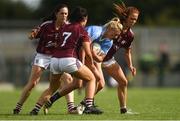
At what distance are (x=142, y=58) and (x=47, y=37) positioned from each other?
26.7 m

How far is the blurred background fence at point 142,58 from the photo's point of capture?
39.2 metres

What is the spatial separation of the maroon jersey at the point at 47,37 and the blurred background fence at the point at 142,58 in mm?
18439

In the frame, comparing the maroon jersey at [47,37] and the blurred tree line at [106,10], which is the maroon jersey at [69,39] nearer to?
the maroon jersey at [47,37]

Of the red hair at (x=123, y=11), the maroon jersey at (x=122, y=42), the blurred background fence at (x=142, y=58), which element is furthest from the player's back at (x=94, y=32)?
the blurred background fence at (x=142, y=58)

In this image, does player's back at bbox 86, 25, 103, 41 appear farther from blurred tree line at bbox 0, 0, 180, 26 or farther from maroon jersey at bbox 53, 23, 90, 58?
blurred tree line at bbox 0, 0, 180, 26

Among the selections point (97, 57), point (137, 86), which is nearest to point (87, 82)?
point (97, 57)

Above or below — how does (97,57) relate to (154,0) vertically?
below

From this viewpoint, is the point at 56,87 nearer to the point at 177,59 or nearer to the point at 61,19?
the point at 61,19

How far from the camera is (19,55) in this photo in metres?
44.6

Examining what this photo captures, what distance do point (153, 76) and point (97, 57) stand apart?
25.6 meters

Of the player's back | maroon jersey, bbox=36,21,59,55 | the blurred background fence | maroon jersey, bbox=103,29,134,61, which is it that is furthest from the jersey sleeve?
the blurred background fence

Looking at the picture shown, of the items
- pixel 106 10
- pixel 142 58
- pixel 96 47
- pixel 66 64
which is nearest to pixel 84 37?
pixel 66 64

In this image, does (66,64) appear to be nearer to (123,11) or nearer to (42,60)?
(42,60)

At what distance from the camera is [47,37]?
15508 mm
